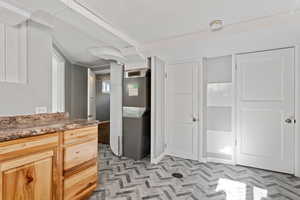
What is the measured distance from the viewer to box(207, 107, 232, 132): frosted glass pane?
9.96 ft

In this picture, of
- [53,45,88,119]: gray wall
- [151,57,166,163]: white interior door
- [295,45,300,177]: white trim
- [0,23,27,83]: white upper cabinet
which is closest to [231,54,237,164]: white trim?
[295,45,300,177]: white trim

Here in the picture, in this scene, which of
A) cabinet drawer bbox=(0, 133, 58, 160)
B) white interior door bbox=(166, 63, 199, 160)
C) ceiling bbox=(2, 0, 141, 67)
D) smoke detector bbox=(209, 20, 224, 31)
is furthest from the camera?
white interior door bbox=(166, 63, 199, 160)

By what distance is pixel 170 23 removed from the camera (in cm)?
214

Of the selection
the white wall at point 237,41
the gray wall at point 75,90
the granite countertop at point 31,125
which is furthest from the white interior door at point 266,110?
the gray wall at point 75,90

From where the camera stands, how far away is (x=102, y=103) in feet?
15.0

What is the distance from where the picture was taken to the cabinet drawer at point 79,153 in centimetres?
162

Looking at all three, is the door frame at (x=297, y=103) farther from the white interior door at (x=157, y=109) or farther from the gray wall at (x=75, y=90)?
the gray wall at (x=75, y=90)

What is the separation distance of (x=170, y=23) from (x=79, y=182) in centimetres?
242

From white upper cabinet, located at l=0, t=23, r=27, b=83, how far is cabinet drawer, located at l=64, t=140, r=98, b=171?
1095 millimetres

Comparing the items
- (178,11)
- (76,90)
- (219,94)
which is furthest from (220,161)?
(76,90)

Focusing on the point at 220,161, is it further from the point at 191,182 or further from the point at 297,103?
the point at 297,103

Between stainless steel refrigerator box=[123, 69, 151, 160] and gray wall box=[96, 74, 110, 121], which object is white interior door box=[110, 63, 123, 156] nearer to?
stainless steel refrigerator box=[123, 69, 151, 160]

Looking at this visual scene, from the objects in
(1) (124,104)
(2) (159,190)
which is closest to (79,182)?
(2) (159,190)

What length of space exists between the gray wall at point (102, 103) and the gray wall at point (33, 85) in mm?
2419
